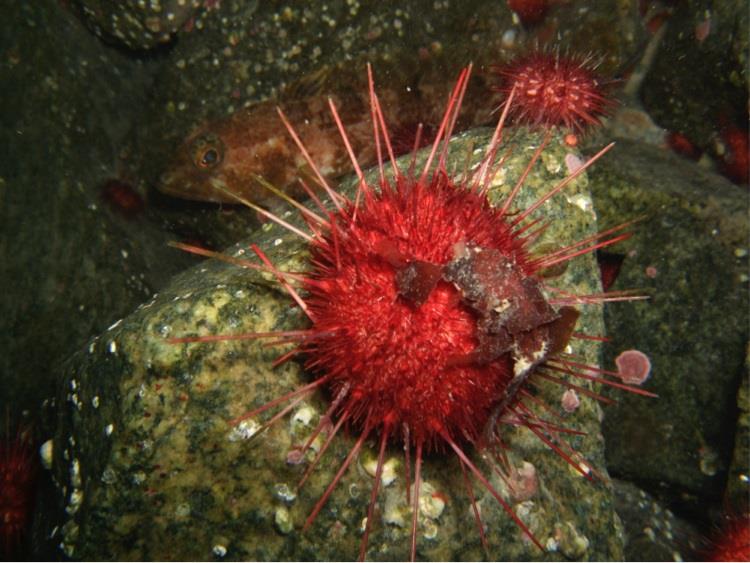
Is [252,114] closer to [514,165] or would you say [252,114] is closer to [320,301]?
[514,165]

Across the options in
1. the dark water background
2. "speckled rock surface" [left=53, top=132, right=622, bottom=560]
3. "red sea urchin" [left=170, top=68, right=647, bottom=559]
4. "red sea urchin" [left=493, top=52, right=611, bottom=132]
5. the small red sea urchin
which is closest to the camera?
"red sea urchin" [left=170, top=68, right=647, bottom=559]

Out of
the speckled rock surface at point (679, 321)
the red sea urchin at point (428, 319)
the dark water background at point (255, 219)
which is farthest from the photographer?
the speckled rock surface at point (679, 321)

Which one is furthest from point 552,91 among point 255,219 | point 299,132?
point 255,219

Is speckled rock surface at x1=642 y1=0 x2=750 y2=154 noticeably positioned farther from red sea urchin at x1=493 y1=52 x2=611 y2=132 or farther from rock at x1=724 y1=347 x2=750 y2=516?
rock at x1=724 y1=347 x2=750 y2=516

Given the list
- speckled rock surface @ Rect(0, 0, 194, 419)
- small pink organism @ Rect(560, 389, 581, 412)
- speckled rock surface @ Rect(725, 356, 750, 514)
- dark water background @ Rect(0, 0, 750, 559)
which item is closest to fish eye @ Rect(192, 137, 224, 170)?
dark water background @ Rect(0, 0, 750, 559)

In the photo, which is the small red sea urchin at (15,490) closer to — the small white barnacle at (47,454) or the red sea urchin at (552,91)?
the small white barnacle at (47,454)

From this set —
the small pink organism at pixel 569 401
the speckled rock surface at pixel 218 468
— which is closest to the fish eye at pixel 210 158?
the speckled rock surface at pixel 218 468

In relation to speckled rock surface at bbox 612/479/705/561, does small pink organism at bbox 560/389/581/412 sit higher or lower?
higher
